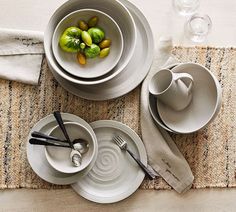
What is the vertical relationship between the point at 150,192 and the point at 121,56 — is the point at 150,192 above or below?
below

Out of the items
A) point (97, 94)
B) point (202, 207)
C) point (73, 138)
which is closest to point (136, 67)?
point (97, 94)

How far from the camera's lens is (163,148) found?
1194 mm

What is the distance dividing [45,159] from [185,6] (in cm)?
53

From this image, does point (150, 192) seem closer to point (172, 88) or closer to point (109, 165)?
point (109, 165)

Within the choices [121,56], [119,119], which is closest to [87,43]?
[121,56]

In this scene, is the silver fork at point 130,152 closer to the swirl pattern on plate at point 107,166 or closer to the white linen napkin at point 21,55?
the swirl pattern on plate at point 107,166

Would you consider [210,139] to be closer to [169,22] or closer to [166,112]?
[166,112]

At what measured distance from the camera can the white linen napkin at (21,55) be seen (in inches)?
47.6

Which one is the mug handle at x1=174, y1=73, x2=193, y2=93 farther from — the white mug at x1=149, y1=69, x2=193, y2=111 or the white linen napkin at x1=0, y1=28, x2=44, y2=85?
the white linen napkin at x1=0, y1=28, x2=44, y2=85

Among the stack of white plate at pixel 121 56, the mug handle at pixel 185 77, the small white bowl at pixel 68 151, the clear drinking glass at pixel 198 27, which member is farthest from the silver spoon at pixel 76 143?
the clear drinking glass at pixel 198 27

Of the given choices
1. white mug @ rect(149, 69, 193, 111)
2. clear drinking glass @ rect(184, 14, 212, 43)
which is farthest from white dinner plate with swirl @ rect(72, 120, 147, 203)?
clear drinking glass @ rect(184, 14, 212, 43)

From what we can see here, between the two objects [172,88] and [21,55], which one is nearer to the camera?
[172,88]

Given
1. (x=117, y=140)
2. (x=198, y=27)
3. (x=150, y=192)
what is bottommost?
(x=150, y=192)

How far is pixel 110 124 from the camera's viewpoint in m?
1.20
